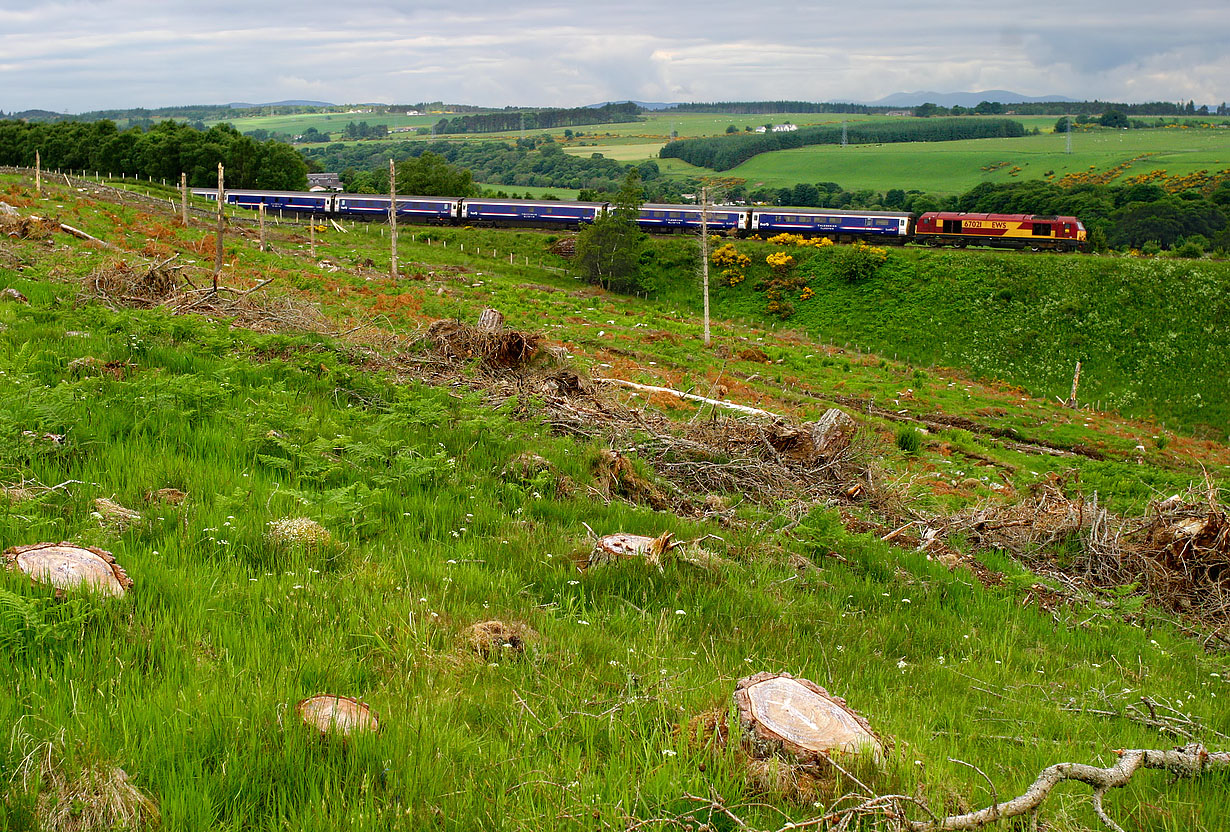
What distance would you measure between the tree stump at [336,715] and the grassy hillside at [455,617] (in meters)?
0.08

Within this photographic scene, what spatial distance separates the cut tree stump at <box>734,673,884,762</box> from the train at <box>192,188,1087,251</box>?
2182 inches

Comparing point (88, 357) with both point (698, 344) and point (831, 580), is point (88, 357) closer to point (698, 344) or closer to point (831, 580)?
point (831, 580)

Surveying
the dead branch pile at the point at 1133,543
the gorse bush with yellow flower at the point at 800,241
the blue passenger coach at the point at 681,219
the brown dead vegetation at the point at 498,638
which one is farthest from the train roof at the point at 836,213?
the brown dead vegetation at the point at 498,638

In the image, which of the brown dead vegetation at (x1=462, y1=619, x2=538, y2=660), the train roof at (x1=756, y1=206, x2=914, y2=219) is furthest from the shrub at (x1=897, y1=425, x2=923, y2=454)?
the train roof at (x1=756, y1=206, x2=914, y2=219)

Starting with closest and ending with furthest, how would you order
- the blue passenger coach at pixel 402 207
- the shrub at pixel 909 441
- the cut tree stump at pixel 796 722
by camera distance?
the cut tree stump at pixel 796 722 → the shrub at pixel 909 441 → the blue passenger coach at pixel 402 207

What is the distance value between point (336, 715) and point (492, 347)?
9.63m

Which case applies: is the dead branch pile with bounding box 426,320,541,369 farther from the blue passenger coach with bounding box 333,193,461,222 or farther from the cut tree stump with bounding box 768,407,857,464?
the blue passenger coach with bounding box 333,193,461,222

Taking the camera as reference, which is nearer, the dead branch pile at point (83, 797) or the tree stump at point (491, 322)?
the dead branch pile at point (83, 797)

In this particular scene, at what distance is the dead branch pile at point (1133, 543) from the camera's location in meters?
9.02

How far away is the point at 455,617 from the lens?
4809 millimetres

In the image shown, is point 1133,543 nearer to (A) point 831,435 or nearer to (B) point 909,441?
(A) point 831,435

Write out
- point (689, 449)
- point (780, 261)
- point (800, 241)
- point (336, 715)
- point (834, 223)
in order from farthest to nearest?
point (834, 223) → point (800, 241) → point (780, 261) → point (689, 449) → point (336, 715)

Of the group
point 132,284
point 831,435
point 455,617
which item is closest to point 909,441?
point 831,435

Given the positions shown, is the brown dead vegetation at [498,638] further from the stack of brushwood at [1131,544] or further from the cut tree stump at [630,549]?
the stack of brushwood at [1131,544]
